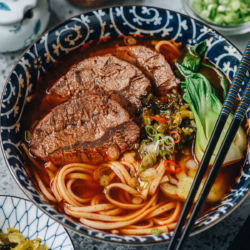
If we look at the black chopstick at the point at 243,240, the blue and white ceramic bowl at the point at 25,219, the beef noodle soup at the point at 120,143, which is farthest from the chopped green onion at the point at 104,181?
the black chopstick at the point at 243,240

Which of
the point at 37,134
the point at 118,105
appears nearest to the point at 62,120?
the point at 37,134

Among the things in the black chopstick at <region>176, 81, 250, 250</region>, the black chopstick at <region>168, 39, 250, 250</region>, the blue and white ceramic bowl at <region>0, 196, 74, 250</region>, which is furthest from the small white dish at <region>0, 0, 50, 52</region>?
the black chopstick at <region>176, 81, 250, 250</region>

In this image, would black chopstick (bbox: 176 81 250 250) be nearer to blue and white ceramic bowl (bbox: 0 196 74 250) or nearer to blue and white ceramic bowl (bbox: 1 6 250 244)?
blue and white ceramic bowl (bbox: 1 6 250 244)

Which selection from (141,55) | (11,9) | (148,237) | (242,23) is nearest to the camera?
(148,237)

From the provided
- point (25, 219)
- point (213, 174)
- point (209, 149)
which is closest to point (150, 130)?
point (209, 149)

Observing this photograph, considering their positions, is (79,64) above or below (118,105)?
above

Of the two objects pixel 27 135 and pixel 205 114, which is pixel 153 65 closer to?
pixel 205 114

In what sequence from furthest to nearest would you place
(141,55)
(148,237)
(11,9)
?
(141,55)
(11,9)
(148,237)

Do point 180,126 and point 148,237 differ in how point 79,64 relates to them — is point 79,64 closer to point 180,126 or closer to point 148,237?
point 180,126
